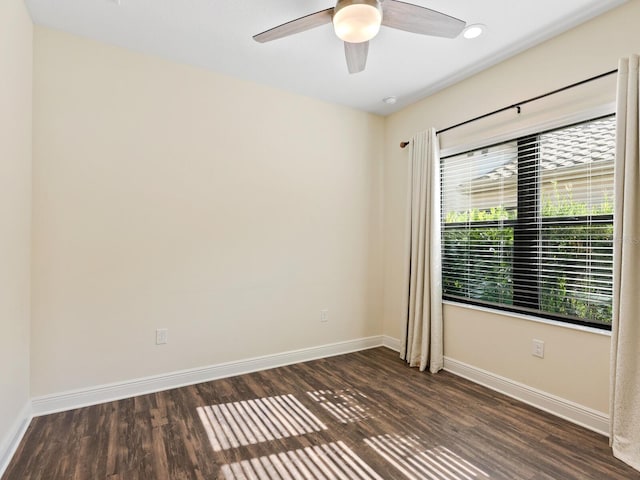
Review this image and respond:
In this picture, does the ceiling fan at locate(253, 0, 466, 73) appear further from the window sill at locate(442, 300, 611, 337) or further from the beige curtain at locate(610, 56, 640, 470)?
the window sill at locate(442, 300, 611, 337)

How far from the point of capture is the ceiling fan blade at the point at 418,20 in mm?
1853

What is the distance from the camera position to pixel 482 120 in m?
3.03

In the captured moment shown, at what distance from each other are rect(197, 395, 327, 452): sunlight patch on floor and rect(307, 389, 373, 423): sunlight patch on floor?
15cm

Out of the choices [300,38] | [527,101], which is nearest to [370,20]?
[300,38]

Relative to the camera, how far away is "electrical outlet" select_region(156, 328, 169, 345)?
285cm

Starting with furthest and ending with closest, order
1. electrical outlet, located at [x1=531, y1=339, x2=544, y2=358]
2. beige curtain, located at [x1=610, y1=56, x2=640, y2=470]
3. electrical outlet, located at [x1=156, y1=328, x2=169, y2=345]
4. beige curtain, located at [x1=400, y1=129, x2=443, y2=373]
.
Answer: beige curtain, located at [x1=400, y1=129, x2=443, y2=373]
electrical outlet, located at [x1=156, y1=328, x2=169, y2=345]
electrical outlet, located at [x1=531, y1=339, x2=544, y2=358]
beige curtain, located at [x1=610, y1=56, x2=640, y2=470]

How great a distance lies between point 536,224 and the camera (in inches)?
107

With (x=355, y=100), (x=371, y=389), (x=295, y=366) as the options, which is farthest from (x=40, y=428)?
(x=355, y=100)

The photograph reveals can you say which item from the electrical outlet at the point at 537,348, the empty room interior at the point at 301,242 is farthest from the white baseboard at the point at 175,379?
the electrical outlet at the point at 537,348

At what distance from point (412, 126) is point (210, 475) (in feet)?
11.4

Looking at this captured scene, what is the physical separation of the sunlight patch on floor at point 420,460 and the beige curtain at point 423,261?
1.26m

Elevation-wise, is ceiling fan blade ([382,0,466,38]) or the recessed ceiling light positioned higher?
the recessed ceiling light

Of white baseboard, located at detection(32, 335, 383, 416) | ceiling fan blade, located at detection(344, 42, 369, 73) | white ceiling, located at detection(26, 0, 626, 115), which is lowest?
white baseboard, located at detection(32, 335, 383, 416)

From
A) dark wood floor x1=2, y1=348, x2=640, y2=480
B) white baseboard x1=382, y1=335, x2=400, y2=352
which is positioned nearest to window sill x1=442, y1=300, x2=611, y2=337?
dark wood floor x1=2, y1=348, x2=640, y2=480
